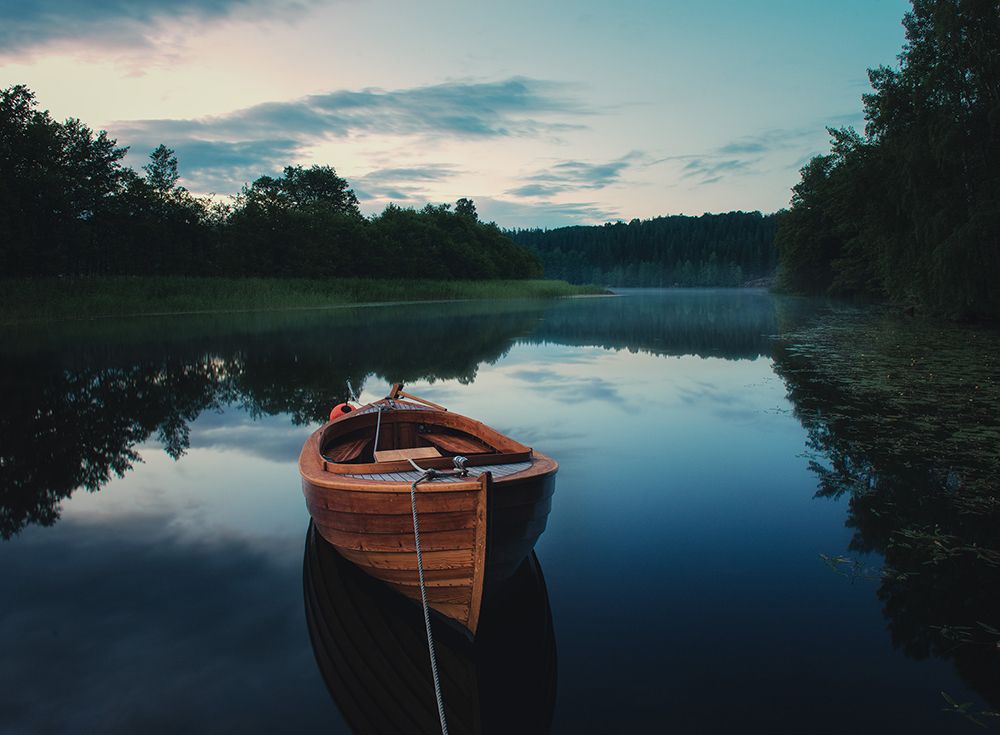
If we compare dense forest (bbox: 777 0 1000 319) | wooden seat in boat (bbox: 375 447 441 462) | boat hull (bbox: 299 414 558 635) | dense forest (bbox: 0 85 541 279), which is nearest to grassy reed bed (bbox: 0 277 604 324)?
dense forest (bbox: 0 85 541 279)

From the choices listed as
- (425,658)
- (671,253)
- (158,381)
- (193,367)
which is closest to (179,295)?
(193,367)

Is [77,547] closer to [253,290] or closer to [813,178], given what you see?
[253,290]

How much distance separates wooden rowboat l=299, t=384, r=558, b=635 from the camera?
171 inches

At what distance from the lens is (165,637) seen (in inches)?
189

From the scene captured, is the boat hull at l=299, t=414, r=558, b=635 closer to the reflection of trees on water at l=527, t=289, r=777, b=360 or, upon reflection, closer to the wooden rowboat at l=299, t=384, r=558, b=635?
the wooden rowboat at l=299, t=384, r=558, b=635

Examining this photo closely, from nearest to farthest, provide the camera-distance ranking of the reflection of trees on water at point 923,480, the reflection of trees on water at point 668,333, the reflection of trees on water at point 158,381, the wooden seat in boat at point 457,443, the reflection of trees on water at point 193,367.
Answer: the reflection of trees on water at point 923,480, the wooden seat in boat at point 457,443, the reflection of trees on water at point 158,381, the reflection of trees on water at point 193,367, the reflection of trees on water at point 668,333

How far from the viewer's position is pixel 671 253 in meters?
158

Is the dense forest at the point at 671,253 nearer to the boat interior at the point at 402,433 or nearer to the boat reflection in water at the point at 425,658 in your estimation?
the boat interior at the point at 402,433

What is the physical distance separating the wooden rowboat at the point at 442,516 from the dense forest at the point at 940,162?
24.4 meters

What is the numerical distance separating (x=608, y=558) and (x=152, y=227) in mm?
49008

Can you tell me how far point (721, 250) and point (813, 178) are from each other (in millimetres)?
92894

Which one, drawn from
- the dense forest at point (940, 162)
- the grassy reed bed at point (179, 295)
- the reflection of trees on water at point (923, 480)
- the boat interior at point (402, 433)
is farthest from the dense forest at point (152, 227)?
the dense forest at point (940, 162)

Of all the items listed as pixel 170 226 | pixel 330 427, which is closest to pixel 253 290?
pixel 170 226

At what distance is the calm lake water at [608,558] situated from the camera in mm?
3990
